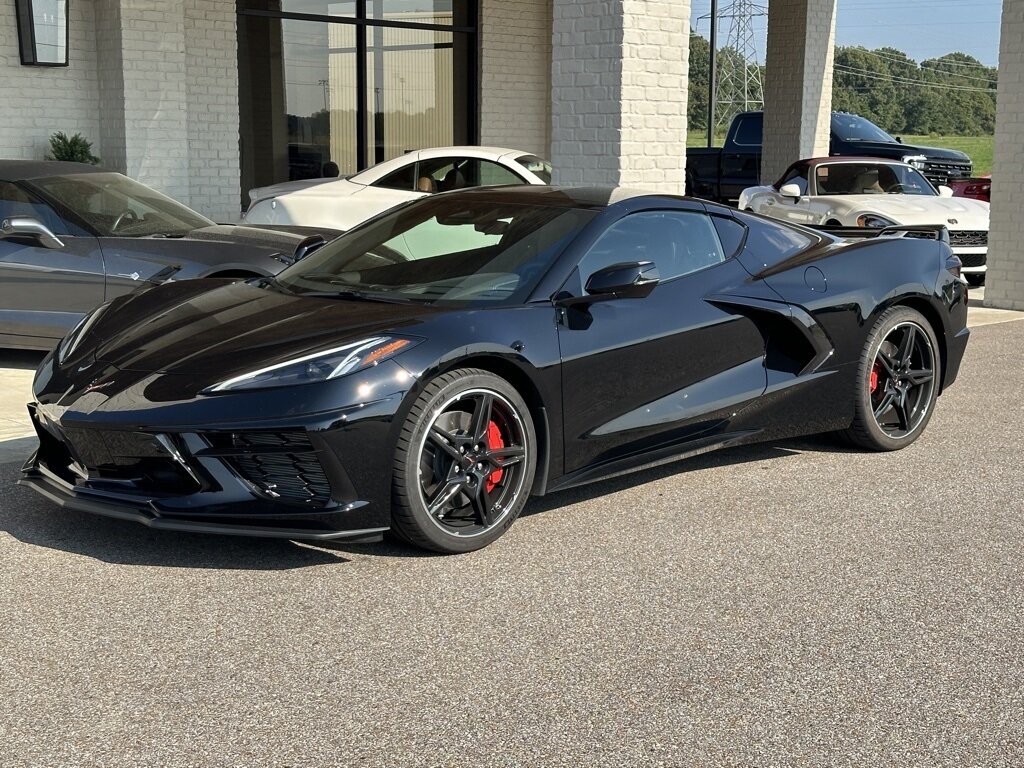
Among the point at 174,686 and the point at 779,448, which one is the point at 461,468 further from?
the point at 779,448

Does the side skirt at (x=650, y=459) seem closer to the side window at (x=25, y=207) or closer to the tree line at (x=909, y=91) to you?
the side window at (x=25, y=207)

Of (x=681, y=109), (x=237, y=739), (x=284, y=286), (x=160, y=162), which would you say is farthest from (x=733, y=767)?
(x=160, y=162)

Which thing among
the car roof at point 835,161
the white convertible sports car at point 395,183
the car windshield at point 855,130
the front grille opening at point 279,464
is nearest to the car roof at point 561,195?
the front grille opening at point 279,464

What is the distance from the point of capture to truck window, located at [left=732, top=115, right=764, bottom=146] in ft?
73.9

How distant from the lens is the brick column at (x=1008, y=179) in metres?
12.4

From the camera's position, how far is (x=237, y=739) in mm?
3238

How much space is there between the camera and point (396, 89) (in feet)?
63.2

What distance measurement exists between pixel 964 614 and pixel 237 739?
2.33 m

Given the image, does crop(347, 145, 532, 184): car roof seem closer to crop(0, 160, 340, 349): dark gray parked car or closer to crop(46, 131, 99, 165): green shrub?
crop(46, 131, 99, 165): green shrub

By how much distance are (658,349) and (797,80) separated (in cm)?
1580

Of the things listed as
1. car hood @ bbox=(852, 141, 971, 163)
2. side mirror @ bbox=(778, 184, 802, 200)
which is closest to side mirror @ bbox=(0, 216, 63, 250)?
side mirror @ bbox=(778, 184, 802, 200)

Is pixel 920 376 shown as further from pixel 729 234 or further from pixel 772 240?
pixel 729 234

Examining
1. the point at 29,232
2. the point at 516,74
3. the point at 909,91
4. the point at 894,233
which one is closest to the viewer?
the point at 894,233

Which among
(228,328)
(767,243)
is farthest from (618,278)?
(228,328)
